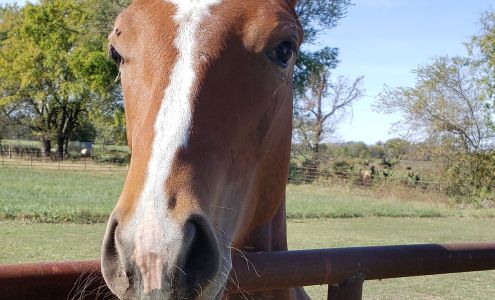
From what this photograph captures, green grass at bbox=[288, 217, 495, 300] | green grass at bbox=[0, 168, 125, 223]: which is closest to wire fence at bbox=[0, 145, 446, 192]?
green grass at bbox=[0, 168, 125, 223]

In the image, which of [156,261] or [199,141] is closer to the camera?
[156,261]

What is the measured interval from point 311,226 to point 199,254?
1517cm

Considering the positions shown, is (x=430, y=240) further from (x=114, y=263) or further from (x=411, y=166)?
(x=411, y=166)

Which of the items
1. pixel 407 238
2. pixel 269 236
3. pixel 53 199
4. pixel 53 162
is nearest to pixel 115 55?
pixel 269 236

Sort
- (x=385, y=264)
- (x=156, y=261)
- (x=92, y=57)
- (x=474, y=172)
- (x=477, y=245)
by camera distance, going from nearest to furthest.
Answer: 1. (x=156, y=261)
2. (x=385, y=264)
3. (x=477, y=245)
4. (x=474, y=172)
5. (x=92, y=57)

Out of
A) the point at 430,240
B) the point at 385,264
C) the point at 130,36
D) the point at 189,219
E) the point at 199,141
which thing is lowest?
the point at 430,240

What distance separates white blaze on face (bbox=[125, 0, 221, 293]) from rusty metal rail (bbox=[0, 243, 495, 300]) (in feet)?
1.33

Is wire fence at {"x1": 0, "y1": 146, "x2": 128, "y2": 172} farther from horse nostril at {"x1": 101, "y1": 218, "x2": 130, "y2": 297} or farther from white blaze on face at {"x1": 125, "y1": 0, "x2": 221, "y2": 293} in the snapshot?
horse nostril at {"x1": 101, "y1": 218, "x2": 130, "y2": 297}

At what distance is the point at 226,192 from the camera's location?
1.71 metres

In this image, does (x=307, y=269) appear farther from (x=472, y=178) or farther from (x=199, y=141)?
(x=472, y=178)

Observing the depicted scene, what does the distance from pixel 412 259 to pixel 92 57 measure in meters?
30.5

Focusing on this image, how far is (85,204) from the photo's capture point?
16859mm

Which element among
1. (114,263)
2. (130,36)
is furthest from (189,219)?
(130,36)

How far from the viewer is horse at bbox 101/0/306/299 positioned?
1321mm
